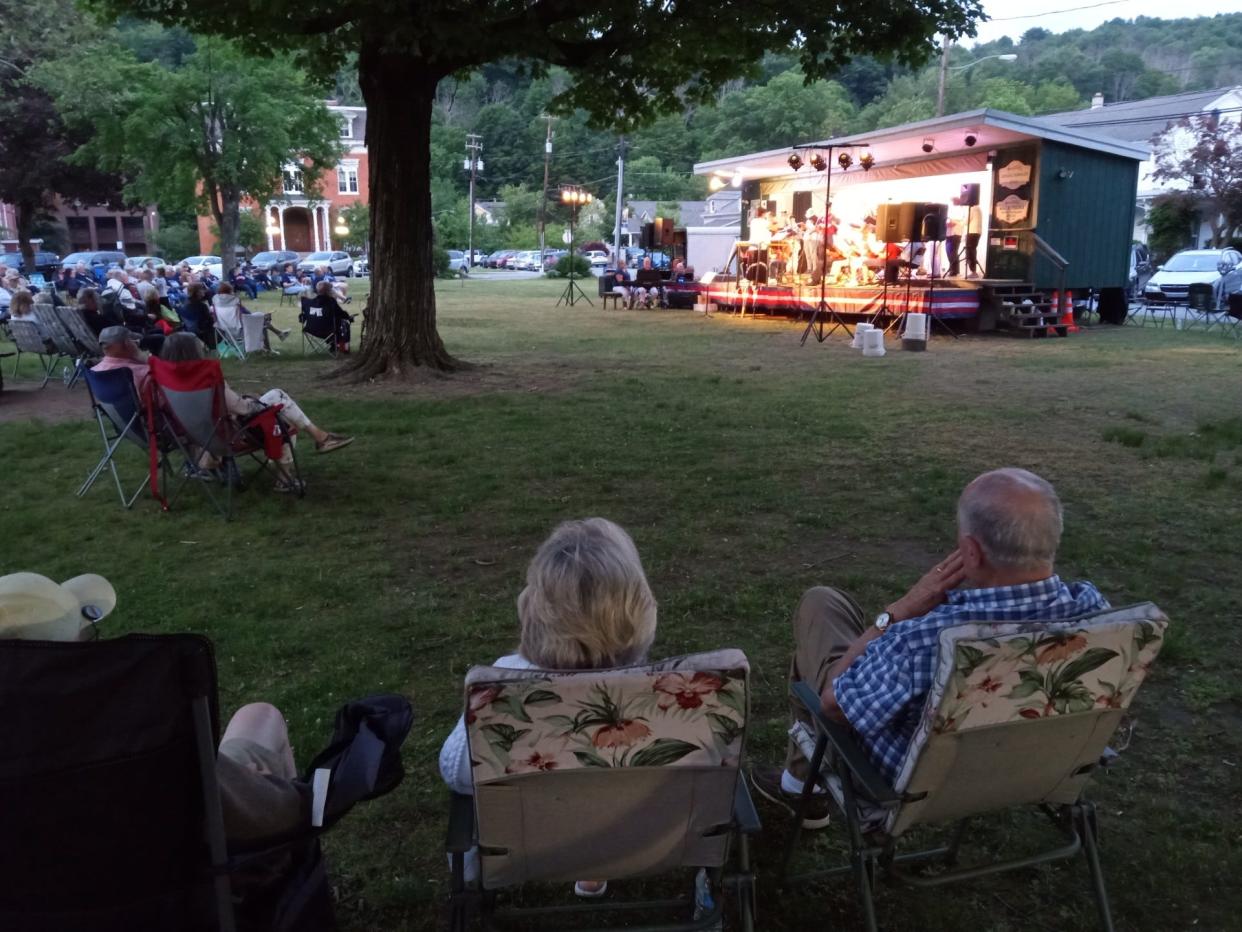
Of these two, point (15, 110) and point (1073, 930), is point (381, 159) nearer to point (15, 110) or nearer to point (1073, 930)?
point (1073, 930)

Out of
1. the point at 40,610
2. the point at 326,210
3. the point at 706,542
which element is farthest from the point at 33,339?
the point at 326,210

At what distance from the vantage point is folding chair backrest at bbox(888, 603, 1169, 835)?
66.1 inches

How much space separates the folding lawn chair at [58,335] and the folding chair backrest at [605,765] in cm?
914

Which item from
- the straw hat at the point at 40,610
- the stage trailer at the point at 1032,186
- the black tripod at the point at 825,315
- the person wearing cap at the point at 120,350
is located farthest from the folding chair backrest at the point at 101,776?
the stage trailer at the point at 1032,186

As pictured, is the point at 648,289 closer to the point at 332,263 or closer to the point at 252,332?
the point at 252,332

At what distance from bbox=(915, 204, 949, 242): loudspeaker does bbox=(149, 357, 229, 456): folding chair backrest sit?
11.6 m

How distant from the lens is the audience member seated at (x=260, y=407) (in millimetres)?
5227

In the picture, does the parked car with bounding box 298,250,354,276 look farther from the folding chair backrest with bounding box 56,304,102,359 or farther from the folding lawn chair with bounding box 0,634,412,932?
the folding lawn chair with bounding box 0,634,412,932

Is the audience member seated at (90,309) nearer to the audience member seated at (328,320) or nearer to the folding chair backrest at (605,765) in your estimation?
the audience member seated at (328,320)

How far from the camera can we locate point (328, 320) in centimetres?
1267

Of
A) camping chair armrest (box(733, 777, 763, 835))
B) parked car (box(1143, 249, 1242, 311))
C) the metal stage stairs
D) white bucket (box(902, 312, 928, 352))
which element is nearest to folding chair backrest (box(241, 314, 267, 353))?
white bucket (box(902, 312, 928, 352))

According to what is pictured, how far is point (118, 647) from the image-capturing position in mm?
1405

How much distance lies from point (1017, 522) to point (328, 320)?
11.9 meters

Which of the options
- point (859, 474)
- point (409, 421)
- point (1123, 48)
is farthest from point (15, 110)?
point (1123, 48)
